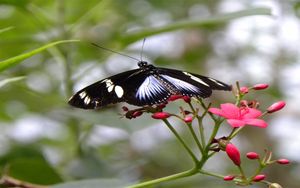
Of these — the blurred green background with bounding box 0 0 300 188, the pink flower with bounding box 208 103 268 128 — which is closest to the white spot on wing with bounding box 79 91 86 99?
the pink flower with bounding box 208 103 268 128

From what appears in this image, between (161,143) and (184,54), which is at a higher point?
(184,54)

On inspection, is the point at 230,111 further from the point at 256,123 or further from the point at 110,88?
the point at 110,88

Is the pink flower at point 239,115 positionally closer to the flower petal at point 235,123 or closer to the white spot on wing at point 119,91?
the flower petal at point 235,123

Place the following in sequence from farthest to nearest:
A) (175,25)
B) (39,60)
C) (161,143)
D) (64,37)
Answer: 1. (161,143)
2. (39,60)
3. (64,37)
4. (175,25)

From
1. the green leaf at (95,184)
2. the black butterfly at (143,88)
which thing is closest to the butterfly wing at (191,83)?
the black butterfly at (143,88)

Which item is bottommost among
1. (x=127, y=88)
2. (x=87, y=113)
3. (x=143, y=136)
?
(x=127, y=88)

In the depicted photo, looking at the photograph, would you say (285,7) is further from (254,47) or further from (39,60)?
(39,60)

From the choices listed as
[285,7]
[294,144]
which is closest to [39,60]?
[285,7]

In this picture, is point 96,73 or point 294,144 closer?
point 96,73
